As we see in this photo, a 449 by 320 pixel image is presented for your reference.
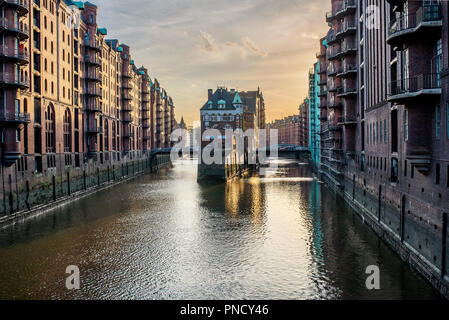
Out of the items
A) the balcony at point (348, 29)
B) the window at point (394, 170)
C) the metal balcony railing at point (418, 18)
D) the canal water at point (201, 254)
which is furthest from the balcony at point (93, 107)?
the metal balcony railing at point (418, 18)

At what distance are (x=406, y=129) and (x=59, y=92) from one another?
1641 inches

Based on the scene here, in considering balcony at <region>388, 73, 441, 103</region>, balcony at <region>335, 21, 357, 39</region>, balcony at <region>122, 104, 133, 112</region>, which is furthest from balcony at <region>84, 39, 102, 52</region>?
balcony at <region>388, 73, 441, 103</region>

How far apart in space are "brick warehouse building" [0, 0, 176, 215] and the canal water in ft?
28.7

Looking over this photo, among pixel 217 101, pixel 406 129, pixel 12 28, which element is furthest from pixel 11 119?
pixel 217 101

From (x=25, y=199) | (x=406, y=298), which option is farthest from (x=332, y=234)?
(x=25, y=199)

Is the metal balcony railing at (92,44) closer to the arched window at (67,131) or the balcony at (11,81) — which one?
the arched window at (67,131)

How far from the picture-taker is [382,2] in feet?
103

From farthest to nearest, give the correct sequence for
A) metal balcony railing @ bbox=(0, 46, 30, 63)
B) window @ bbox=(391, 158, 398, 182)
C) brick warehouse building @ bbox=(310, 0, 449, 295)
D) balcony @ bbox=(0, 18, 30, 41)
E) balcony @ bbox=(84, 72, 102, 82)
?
1. balcony @ bbox=(84, 72, 102, 82)
2. metal balcony railing @ bbox=(0, 46, 30, 63)
3. balcony @ bbox=(0, 18, 30, 41)
4. window @ bbox=(391, 158, 398, 182)
5. brick warehouse building @ bbox=(310, 0, 449, 295)

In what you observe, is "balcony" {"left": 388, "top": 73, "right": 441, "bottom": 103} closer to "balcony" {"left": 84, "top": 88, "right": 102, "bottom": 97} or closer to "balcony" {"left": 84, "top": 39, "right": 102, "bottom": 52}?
"balcony" {"left": 84, "top": 88, "right": 102, "bottom": 97}

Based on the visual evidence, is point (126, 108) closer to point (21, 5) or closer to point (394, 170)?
point (21, 5)

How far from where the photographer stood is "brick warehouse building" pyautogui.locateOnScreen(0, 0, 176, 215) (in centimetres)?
3544
